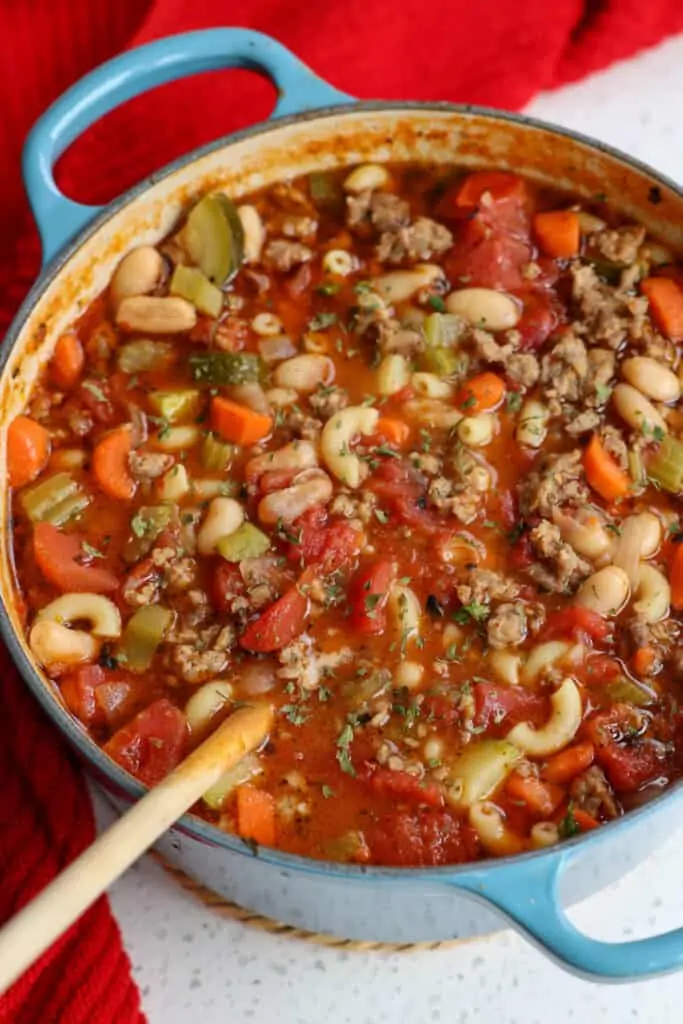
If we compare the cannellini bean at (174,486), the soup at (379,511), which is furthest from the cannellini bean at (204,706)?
the cannellini bean at (174,486)

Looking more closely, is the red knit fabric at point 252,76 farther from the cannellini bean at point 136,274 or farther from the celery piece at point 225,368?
the celery piece at point 225,368

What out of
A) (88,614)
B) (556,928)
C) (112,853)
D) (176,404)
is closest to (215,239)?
(176,404)

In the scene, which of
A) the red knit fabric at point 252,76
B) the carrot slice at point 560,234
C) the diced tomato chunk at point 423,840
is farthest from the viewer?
the red knit fabric at point 252,76

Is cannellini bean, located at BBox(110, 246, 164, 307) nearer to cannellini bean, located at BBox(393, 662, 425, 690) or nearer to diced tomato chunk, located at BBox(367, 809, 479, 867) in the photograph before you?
cannellini bean, located at BBox(393, 662, 425, 690)

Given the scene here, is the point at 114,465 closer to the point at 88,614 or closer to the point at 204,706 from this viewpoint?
the point at 88,614

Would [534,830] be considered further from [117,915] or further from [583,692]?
[117,915]

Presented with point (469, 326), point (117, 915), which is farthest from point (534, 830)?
point (469, 326)
